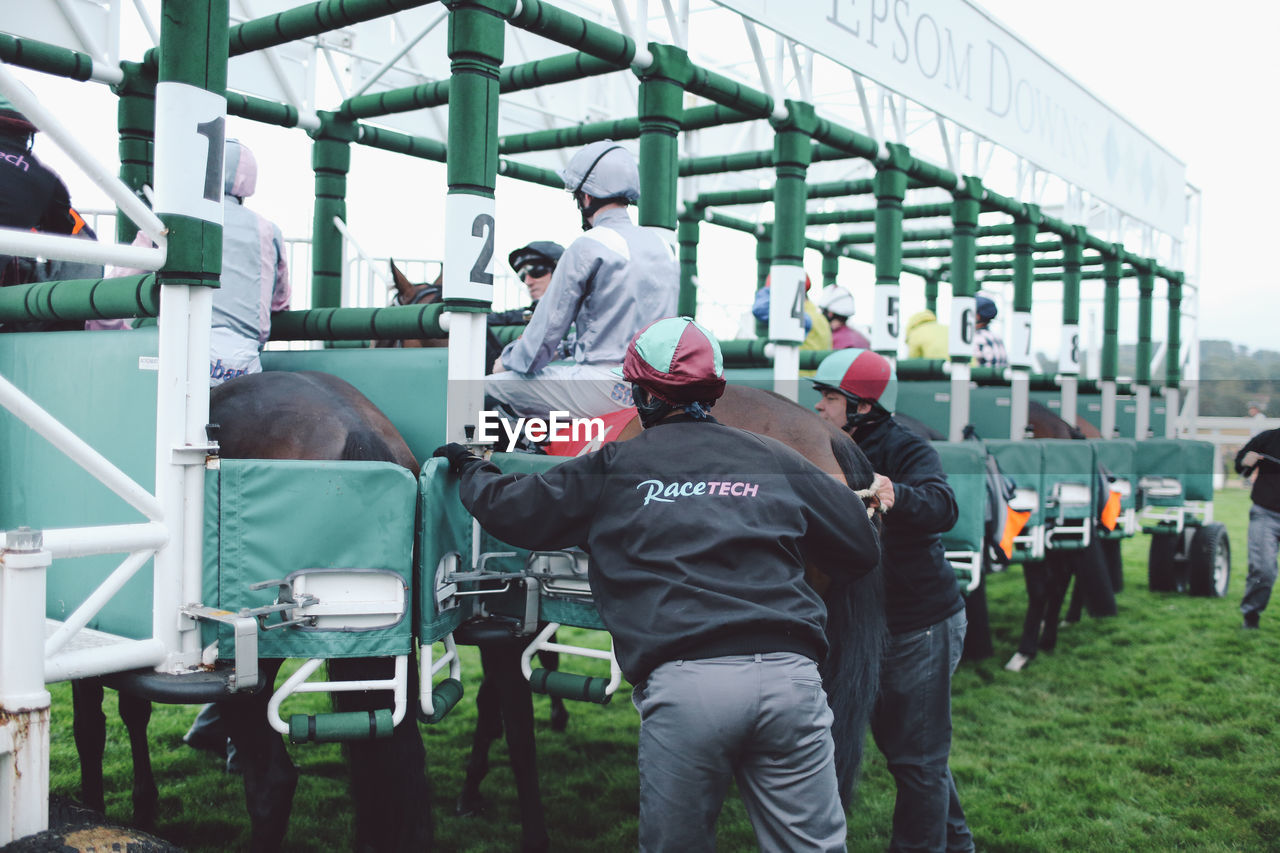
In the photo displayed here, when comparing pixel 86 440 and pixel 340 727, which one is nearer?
pixel 340 727

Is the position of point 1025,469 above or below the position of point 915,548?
above

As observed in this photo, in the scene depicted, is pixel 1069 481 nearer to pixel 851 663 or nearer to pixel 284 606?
pixel 851 663

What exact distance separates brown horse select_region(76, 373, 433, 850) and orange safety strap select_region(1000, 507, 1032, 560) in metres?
3.71

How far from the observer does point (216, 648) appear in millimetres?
2438

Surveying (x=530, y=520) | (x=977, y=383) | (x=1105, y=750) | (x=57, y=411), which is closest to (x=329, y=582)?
(x=530, y=520)

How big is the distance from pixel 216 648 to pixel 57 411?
2.90ft

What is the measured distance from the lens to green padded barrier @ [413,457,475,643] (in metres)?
2.60

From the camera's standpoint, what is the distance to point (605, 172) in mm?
3410

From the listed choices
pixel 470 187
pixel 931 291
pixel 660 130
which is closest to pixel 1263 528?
pixel 931 291

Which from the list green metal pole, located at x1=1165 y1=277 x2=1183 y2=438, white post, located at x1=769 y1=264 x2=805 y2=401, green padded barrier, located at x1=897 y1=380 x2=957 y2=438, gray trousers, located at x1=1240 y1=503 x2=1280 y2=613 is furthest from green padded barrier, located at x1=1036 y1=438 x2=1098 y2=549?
green metal pole, located at x1=1165 y1=277 x2=1183 y2=438

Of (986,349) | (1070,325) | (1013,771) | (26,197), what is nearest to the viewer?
(26,197)

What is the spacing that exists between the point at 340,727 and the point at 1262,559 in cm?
708

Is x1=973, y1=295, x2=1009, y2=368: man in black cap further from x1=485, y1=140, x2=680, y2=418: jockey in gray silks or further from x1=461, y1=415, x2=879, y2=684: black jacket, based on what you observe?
x1=461, y1=415, x2=879, y2=684: black jacket

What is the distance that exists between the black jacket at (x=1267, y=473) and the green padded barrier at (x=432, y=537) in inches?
260
